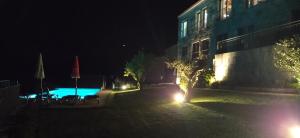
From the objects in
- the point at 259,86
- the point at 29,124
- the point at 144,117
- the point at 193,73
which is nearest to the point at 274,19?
the point at 259,86

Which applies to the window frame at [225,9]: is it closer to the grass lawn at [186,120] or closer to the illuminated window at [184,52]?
the illuminated window at [184,52]

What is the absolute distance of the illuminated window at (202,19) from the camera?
98.9 ft

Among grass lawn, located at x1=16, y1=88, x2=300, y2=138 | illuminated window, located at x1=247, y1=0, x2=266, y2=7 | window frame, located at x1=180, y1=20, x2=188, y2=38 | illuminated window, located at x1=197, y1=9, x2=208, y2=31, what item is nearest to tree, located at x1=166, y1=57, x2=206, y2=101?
grass lawn, located at x1=16, y1=88, x2=300, y2=138

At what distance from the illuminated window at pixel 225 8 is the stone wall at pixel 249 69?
3966 millimetres

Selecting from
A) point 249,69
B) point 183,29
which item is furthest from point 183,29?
point 249,69

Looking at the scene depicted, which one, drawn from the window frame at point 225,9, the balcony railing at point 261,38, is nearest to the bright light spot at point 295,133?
the balcony railing at point 261,38

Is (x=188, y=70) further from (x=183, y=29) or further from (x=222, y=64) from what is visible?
(x=183, y=29)

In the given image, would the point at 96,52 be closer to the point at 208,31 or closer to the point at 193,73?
the point at 208,31

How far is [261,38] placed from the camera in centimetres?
2120

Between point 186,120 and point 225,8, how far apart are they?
1609 cm

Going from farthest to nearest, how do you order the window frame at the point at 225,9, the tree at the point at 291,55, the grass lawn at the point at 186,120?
the window frame at the point at 225,9, the tree at the point at 291,55, the grass lawn at the point at 186,120

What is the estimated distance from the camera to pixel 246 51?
67.6 feet

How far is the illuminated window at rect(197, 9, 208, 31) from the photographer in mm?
30150

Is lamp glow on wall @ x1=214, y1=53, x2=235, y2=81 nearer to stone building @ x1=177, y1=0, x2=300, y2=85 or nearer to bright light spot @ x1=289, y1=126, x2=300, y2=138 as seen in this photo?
stone building @ x1=177, y1=0, x2=300, y2=85
